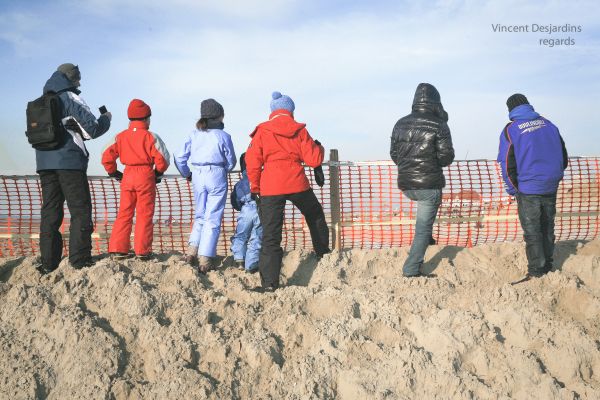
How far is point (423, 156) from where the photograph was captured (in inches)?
215

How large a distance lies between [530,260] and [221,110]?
3708mm

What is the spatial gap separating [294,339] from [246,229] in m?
2.04

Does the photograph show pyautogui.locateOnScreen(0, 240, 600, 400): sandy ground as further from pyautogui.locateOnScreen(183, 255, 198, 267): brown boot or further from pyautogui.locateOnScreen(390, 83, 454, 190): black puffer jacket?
pyautogui.locateOnScreen(390, 83, 454, 190): black puffer jacket

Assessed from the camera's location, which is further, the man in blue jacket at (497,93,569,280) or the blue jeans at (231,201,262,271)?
the blue jeans at (231,201,262,271)

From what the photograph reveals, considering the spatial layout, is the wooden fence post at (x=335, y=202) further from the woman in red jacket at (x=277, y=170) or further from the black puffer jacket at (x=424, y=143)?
the black puffer jacket at (x=424, y=143)

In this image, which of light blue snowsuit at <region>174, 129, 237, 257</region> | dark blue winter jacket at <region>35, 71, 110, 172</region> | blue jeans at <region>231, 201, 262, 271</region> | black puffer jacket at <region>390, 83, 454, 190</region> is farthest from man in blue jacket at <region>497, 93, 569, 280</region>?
dark blue winter jacket at <region>35, 71, 110, 172</region>

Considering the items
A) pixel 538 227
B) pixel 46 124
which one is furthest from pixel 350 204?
pixel 46 124

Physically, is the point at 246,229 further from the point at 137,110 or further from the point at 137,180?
the point at 137,110

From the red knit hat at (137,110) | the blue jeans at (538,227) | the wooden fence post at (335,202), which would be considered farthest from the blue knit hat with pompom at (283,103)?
the blue jeans at (538,227)

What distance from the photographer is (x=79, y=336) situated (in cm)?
430

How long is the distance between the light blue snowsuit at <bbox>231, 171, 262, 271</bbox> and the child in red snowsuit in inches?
34.6

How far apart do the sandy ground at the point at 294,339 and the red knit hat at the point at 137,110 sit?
165 centimetres

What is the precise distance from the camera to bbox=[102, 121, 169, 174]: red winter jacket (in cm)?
588

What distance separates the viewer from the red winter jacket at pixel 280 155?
5.46m
